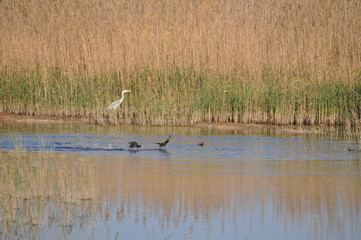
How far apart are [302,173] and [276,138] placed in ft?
10.6

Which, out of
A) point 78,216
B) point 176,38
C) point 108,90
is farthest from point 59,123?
point 78,216

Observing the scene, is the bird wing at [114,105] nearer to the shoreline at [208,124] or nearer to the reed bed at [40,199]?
the shoreline at [208,124]

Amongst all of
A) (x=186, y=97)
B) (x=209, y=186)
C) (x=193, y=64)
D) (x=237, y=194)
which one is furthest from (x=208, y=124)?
(x=237, y=194)

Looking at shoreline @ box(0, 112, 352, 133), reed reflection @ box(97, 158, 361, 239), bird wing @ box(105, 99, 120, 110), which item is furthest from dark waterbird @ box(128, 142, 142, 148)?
bird wing @ box(105, 99, 120, 110)

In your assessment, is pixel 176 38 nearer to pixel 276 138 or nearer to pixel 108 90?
pixel 108 90

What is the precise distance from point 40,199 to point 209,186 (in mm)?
1959

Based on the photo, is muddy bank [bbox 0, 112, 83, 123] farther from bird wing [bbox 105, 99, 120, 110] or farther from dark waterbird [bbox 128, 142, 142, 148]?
dark waterbird [bbox 128, 142, 142, 148]

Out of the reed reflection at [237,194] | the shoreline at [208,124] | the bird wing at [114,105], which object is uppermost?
the bird wing at [114,105]

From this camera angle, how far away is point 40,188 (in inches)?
279

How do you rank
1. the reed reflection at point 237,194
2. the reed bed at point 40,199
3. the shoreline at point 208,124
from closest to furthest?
the reed bed at point 40,199 < the reed reflection at point 237,194 < the shoreline at point 208,124

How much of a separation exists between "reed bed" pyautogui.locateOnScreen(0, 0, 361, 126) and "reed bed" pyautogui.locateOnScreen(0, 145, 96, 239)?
5997 millimetres

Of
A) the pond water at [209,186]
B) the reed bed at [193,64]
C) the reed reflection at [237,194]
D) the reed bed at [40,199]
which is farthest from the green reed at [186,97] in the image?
the reed bed at [40,199]

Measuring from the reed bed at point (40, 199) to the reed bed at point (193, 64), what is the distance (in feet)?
19.7

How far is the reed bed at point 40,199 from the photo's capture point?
19.9 feet
